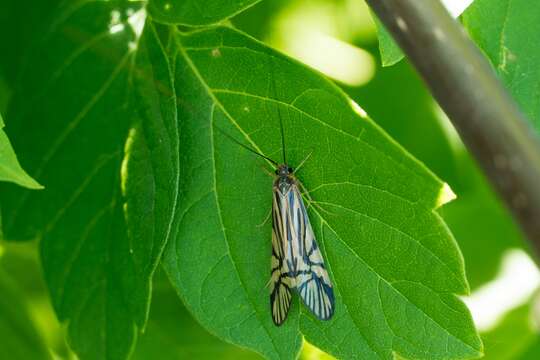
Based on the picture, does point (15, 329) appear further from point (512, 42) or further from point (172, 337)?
point (512, 42)

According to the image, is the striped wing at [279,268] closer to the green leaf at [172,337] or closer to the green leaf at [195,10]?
the green leaf at [195,10]

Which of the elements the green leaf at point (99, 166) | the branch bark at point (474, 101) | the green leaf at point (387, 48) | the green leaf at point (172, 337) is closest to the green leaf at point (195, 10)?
the green leaf at point (99, 166)

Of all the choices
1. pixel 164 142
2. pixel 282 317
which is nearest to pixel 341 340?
pixel 282 317

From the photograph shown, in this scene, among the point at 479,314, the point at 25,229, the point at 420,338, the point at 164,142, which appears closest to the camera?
the point at 420,338

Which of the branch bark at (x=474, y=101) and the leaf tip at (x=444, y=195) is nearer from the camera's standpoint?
the branch bark at (x=474, y=101)

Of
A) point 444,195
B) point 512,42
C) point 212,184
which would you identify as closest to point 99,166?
point 212,184

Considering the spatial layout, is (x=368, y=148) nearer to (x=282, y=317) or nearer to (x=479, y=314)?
(x=282, y=317)

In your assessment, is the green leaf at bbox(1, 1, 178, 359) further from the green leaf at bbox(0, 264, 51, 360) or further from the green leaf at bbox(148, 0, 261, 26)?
the green leaf at bbox(0, 264, 51, 360)

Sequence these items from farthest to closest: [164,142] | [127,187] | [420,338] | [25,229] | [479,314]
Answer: [479,314]
[25,229]
[127,187]
[164,142]
[420,338]

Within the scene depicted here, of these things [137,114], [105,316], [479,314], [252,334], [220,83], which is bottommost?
[105,316]
